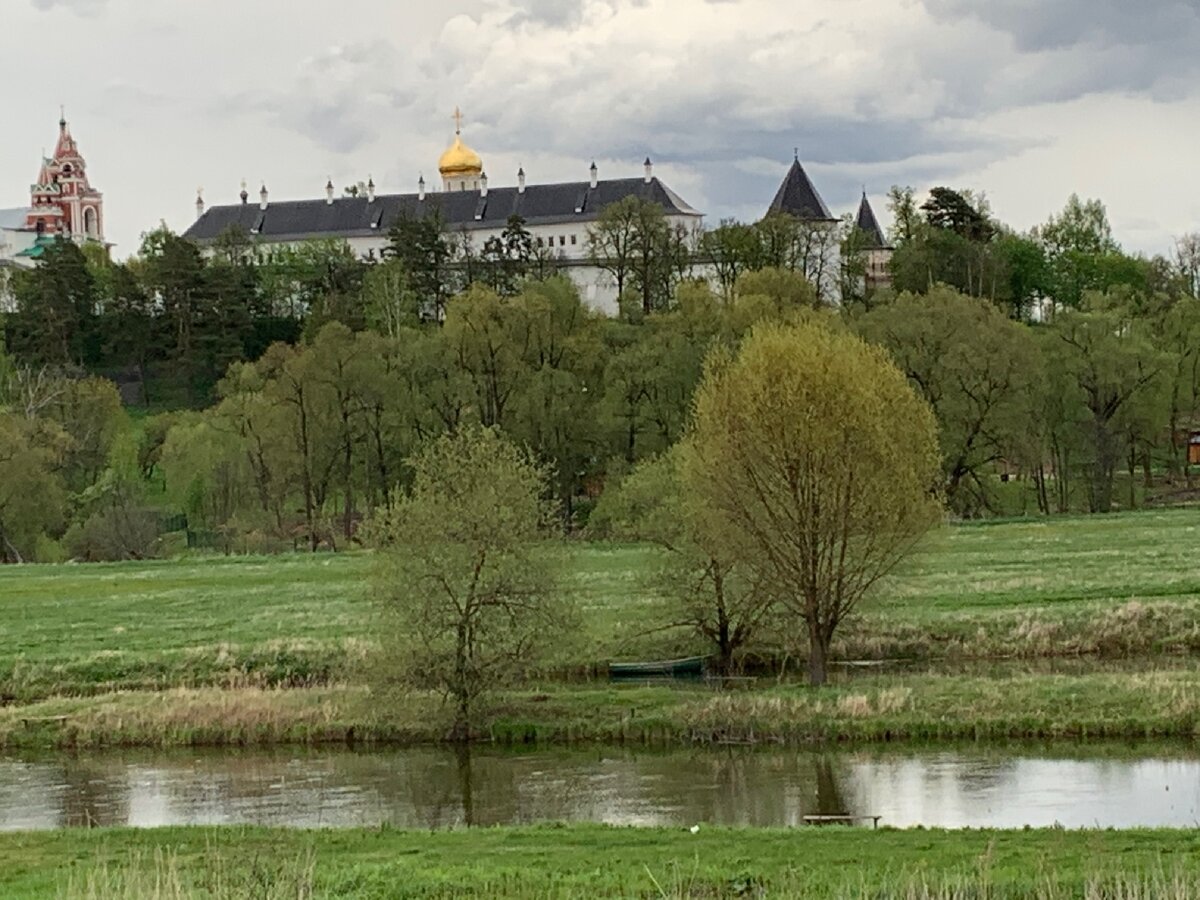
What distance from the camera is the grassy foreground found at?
37.8 metres

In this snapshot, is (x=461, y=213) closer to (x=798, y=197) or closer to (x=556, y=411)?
(x=798, y=197)

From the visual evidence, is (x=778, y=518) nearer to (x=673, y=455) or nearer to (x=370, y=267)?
(x=673, y=455)

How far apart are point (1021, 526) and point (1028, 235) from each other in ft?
227

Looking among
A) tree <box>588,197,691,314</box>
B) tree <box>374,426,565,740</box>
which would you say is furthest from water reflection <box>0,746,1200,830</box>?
tree <box>588,197,691,314</box>

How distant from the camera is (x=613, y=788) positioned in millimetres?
27219

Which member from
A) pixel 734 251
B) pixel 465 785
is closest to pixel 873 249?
pixel 734 251

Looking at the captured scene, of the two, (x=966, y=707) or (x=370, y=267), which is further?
(x=370, y=267)

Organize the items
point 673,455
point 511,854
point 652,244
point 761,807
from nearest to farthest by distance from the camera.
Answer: point 511,854, point 761,807, point 673,455, point 652,244

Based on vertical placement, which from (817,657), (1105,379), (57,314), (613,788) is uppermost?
(57,314)

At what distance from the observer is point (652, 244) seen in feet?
348

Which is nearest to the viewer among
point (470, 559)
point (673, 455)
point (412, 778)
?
point (412, 778)

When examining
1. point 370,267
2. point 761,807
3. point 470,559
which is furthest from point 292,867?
point 370,267

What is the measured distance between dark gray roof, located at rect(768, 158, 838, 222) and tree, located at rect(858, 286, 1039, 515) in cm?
6105

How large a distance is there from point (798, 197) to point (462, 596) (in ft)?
342
